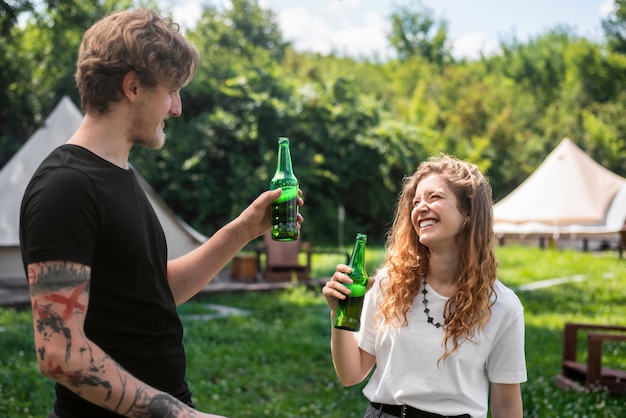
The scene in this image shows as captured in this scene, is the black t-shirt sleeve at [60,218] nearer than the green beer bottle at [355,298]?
Yes

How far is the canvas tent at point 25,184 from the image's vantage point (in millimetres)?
12867

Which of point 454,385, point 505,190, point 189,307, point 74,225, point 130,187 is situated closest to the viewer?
point 74,225

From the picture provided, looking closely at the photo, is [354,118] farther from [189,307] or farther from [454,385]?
[454,385]

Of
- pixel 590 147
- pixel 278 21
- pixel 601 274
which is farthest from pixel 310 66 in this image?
pixel 601 274

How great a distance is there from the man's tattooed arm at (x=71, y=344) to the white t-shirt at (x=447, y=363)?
1.16m

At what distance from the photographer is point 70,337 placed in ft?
A: 5.64

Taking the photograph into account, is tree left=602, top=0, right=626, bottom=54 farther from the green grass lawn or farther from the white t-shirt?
the white t-shirt

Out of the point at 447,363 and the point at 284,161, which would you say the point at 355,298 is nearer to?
A: the point at 447,363

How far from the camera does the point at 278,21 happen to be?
126 feet

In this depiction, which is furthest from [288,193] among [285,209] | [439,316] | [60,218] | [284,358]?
[284,358]

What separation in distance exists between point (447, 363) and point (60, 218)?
58.4 inches

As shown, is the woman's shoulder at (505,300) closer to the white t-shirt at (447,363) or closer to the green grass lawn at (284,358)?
the white t-shirt at (447,363)

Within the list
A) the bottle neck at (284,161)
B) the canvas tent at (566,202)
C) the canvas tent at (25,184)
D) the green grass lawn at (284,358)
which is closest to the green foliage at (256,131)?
the canvas tent at (25,184)

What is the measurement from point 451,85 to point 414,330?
37.0m
